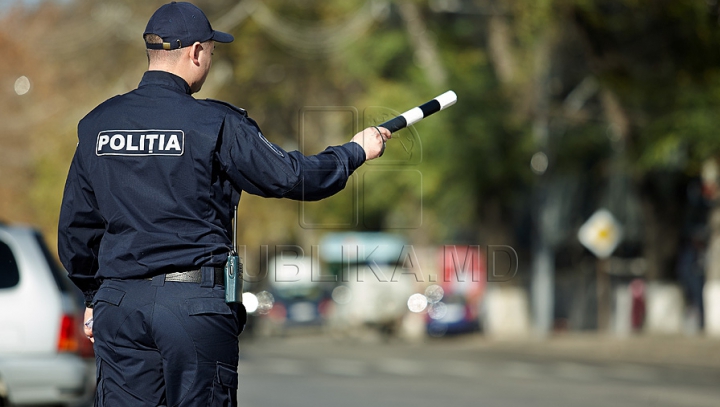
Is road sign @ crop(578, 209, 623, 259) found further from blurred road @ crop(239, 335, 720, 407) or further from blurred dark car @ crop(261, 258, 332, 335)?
blurred dark car @ crop(261, 258, 332, 335)

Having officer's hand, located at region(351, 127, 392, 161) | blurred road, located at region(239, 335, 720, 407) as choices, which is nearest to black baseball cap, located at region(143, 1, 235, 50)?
officer's hand, located at region(351, 127, 392, 161)

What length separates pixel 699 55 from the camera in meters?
23.4

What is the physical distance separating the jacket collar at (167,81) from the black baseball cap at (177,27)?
91 mm

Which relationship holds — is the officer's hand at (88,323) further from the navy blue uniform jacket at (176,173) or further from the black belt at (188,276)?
the black belt at (188,276)

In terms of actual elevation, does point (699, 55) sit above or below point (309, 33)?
below

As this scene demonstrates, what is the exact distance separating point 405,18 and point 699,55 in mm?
10845

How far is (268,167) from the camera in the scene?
401cm

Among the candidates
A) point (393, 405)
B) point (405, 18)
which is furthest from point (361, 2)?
point (393, 405)

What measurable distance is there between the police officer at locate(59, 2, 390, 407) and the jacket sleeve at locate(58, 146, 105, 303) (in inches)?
3.0

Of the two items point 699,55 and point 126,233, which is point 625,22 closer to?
point 699,55

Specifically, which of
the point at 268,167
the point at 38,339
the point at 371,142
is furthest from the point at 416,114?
the point at 38,339

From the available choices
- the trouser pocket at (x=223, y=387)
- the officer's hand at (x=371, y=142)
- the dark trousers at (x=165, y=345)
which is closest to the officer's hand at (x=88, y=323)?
the dark trousers at (x=165, y=345)

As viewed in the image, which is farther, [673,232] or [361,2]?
[361,2]

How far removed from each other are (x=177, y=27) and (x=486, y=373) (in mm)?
14836
